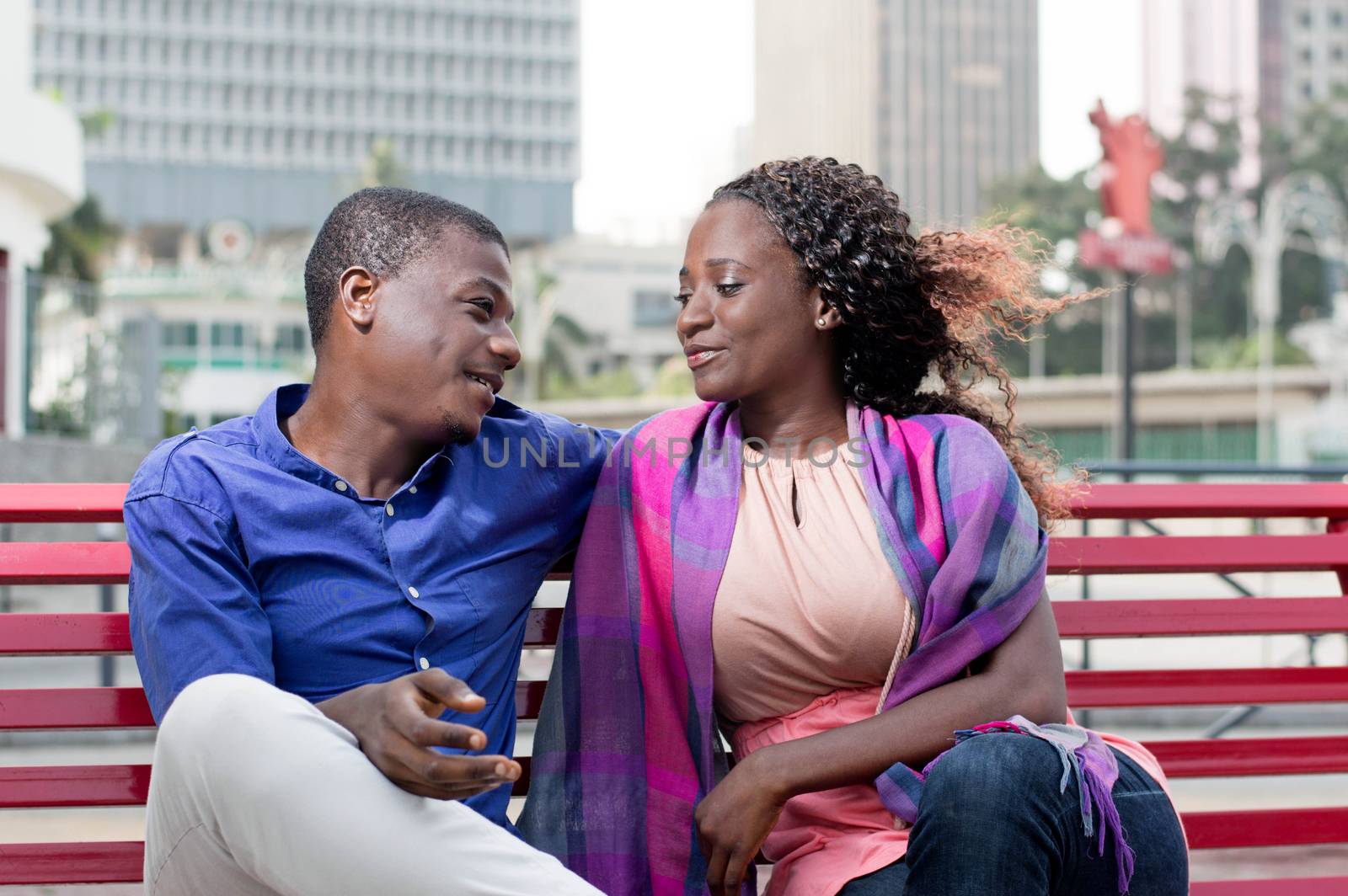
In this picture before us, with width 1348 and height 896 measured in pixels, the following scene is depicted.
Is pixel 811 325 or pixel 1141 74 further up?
pixel 1141 74

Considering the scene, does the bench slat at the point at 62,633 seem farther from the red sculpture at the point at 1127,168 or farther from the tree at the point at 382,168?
the tree at the point at 382,168

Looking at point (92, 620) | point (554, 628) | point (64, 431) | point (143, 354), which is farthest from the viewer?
point (143, 354)

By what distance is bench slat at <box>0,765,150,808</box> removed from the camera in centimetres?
256

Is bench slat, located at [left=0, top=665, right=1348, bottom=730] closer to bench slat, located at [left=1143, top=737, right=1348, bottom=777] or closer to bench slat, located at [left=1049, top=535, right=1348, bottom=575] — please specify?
bench slat, located at [left=1143, top=737, right=1348, bottom=777]

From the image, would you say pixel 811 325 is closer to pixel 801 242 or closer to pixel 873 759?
pixel 801 242

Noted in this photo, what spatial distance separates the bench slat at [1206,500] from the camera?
296 centimetres

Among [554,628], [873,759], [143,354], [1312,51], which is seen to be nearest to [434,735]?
[873,759]

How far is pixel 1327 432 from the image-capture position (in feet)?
146

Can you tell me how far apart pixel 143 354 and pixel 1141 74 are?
12099 centimetres

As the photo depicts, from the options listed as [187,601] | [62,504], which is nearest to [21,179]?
[62,504]

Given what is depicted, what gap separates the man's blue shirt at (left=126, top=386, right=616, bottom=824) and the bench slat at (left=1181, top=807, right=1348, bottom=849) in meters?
1.48

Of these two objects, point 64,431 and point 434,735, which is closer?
point 434,735

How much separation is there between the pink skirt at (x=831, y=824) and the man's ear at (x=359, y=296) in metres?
1.01

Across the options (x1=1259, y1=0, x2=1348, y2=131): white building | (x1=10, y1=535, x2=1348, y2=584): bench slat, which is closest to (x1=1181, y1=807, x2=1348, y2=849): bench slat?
(x1=10, y1=535, x2=1348, y2=584): bench slat
